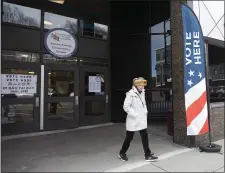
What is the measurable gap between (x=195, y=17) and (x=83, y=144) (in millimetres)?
4236

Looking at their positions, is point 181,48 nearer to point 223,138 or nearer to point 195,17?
point 195,17

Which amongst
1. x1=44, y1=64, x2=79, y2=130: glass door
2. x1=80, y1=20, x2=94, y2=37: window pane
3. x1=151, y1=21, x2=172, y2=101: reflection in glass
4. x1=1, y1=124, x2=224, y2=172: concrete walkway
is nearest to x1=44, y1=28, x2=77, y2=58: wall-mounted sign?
x1=44, y1=64, x2=79, y2=130: glass door

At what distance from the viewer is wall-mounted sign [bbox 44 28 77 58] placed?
8.54 m

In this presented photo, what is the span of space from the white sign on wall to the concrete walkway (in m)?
2.27

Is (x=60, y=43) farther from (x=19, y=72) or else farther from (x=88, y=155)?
(x=88, y=155)

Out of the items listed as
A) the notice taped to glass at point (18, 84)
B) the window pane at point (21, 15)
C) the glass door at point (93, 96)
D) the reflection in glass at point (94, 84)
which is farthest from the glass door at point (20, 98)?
the reflection in glass at point (94, 84)

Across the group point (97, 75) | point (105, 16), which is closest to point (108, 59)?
point (97, 75)

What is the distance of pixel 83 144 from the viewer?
665cm

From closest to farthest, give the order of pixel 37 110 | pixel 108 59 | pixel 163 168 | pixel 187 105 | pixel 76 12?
pixel 163 168 < pixel 187 105 < pixel 37 110 < pixel 76 12 < pixel 108 59

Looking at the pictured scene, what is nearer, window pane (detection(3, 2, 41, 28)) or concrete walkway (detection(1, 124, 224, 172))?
concrete walkway (detection(1, 124, 224, 172))

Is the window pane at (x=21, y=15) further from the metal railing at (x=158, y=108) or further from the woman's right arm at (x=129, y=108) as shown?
the metal railing at (x=158, y=108)

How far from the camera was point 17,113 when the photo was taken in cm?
784

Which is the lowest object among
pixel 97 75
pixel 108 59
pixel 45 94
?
pixel 45 94

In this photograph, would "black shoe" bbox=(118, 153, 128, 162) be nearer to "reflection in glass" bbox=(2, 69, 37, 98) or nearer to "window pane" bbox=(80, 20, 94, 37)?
"reflection in glass" bbox=(2, 69, 37, 98)
